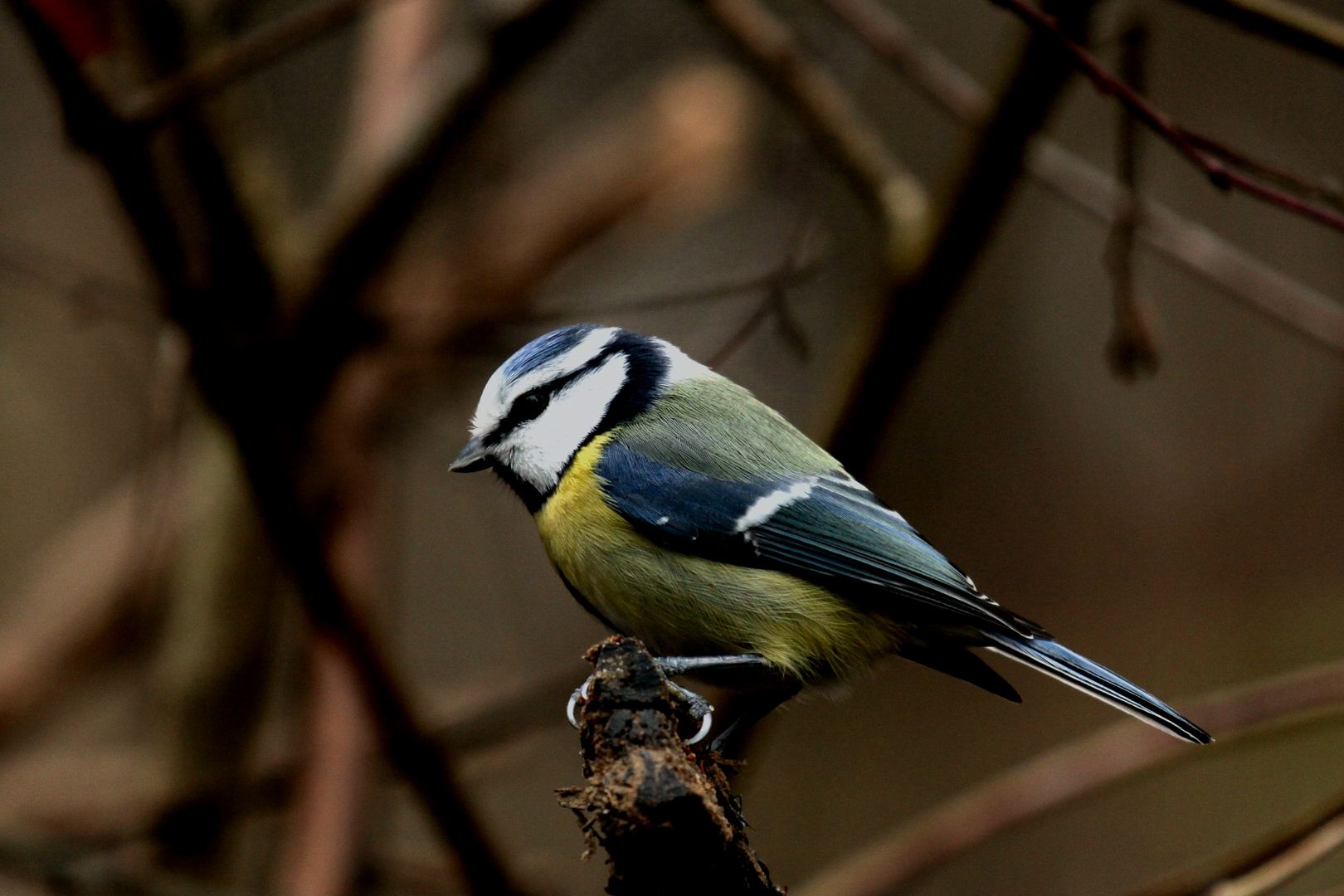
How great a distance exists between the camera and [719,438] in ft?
5.28

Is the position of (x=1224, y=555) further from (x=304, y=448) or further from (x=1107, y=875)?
(x=304, y=448)

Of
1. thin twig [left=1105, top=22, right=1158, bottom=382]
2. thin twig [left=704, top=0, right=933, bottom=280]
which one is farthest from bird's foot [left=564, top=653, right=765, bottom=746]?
thin twig [left=704, top=0, right=933, bottom=280]

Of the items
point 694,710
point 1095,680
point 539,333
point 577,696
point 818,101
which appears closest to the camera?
point 577,696

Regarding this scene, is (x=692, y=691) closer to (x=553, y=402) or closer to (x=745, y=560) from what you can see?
(x=745, y=560)

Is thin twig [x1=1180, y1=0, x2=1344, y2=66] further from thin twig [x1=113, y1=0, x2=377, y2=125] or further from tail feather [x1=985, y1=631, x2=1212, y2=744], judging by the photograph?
thin twig [x1=113, y1=0, x2=377, y2=125]

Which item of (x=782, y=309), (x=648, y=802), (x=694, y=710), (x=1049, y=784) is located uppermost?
(x=782, y=309)

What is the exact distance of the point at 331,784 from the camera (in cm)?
196

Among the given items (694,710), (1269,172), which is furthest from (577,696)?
(1269,172)

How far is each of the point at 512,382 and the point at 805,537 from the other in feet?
1.53

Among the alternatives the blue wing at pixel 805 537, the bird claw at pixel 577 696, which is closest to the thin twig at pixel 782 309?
the blue wing at pixel 805 537

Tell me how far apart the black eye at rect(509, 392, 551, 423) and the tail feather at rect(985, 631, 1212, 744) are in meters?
0.69

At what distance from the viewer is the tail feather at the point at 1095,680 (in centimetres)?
134

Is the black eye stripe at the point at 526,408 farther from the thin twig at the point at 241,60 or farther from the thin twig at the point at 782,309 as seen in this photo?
the thin twig at the point at 241,60

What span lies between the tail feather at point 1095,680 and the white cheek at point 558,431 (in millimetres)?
618
